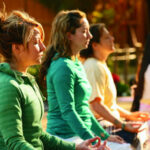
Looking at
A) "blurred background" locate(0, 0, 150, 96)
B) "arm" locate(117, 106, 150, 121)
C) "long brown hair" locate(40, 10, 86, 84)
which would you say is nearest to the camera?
"long brown hair" locate(40, 10, 86, 84)

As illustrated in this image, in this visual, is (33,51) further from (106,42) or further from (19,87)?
(106,42)

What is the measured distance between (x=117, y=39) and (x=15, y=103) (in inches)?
507

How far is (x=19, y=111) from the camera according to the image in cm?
171

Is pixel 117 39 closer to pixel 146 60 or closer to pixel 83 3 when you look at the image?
pixel 83 3

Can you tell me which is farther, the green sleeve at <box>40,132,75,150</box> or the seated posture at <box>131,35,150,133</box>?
the seated posture at <box>131,35,150,133</box>

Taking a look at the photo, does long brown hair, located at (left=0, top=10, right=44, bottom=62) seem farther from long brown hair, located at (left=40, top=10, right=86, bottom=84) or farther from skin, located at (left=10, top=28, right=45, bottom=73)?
long brown hair, located at (left=40, top=10, right=86, bottom=84)

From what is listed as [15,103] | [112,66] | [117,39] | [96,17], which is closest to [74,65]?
[15,103]

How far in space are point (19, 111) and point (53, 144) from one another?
42 cm

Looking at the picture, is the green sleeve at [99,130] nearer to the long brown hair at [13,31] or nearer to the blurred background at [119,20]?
the long brown hair at [13,31]

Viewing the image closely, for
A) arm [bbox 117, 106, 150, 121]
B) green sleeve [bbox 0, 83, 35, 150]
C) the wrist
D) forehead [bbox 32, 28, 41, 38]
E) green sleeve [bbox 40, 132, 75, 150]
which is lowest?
arm [bbox 117, 106, 150, 121]

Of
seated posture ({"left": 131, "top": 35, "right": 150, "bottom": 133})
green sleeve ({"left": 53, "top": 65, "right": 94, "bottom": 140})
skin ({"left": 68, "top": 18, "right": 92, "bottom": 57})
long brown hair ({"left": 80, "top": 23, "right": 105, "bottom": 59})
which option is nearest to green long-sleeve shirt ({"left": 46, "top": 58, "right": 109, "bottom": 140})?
green sleeve ({"left": 53, "top": 65, "right": 94, "bottom": 140})

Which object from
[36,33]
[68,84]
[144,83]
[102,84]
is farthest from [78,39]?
[144,83]

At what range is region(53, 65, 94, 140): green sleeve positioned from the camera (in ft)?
7.97

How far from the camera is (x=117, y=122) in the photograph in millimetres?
3189
